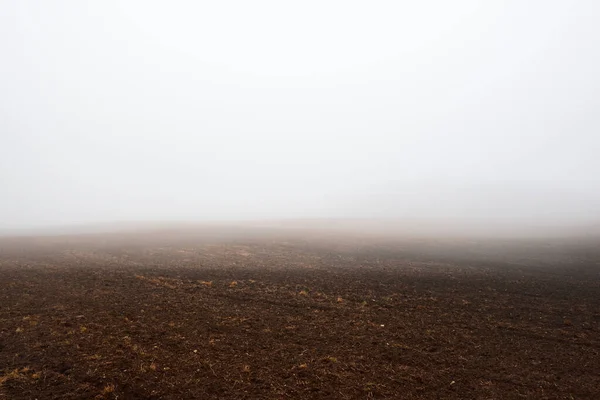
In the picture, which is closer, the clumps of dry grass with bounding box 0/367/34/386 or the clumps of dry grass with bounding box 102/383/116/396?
Answer: the clumps of dry grass with bounding box 102/383/116/396

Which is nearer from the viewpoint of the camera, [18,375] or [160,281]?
[18,375]

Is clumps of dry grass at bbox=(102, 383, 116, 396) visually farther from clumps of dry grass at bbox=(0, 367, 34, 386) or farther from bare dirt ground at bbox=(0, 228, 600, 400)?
clumps of dry grass at bbox=(0, 367, 34, 386)

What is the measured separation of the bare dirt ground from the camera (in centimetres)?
1143

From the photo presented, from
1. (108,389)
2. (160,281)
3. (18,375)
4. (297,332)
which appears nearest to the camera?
(108,389)

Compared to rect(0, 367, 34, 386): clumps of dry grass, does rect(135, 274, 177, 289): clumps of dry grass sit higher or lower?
higher

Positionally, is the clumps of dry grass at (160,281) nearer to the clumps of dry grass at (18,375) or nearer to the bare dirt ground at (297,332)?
the bare dirt ground at (297,332)

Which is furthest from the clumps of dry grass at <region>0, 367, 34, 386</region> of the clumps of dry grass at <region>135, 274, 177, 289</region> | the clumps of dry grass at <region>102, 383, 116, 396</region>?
the clumps of dry grass at <region>135, 274, 177, 289</region>

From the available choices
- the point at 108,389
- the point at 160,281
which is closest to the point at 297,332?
the point at 108,389

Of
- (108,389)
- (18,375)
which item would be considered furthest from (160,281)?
(108,389)

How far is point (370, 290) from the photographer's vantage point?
→ 23109mm

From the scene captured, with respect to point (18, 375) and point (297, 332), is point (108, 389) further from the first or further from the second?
point (297, 332)

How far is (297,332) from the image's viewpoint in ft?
52.0

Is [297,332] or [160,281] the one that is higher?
[160,281]

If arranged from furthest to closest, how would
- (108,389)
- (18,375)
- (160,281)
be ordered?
(160,281)
(18,375)
(108,389)
